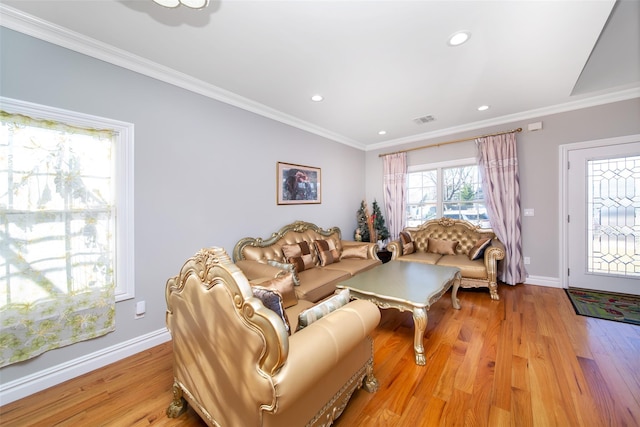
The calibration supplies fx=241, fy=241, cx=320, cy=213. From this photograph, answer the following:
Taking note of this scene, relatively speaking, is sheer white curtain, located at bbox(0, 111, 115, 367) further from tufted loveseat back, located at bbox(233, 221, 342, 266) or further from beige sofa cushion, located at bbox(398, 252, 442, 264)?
beige sofa cushion, located at bbox(398, 252, 442, 264)

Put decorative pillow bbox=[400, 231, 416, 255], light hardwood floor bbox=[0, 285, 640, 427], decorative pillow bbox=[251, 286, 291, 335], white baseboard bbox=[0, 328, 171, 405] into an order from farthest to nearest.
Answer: decorative pillow bbox=[400, 231, 416, 255] < white baseboard bbox=[0, 328, 171, 405] < light hardwood floor bbox=[0, 285, 640, 427] < decorative pillow bbox=[251, 286, 291, 335]

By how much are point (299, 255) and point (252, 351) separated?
231 centimetres

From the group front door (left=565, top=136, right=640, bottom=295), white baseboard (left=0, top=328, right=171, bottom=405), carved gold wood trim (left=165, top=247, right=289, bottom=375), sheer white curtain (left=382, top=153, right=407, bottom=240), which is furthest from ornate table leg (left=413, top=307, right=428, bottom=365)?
front door (left=565, top=136, right=640, bottom=295)

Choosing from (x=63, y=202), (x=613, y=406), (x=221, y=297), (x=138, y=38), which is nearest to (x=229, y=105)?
(x=138, y=38)

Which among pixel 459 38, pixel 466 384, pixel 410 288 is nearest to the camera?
pixel 466 384

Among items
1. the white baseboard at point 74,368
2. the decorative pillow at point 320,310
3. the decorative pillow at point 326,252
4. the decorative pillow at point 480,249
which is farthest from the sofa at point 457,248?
the white baseboard at point 74,368

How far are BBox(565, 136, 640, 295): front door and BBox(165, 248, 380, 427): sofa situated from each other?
12.9ft

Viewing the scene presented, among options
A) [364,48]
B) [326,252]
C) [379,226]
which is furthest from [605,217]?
[364,48]

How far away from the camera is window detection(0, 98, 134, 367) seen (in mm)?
1704

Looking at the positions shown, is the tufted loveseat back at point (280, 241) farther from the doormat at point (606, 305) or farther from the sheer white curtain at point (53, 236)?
the doormat at point (606, 305)

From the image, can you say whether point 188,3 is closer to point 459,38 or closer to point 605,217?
point 459,38

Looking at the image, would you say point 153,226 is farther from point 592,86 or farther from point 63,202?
point 592,86

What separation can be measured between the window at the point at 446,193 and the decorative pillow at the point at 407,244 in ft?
2.41

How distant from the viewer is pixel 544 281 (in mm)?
3742
